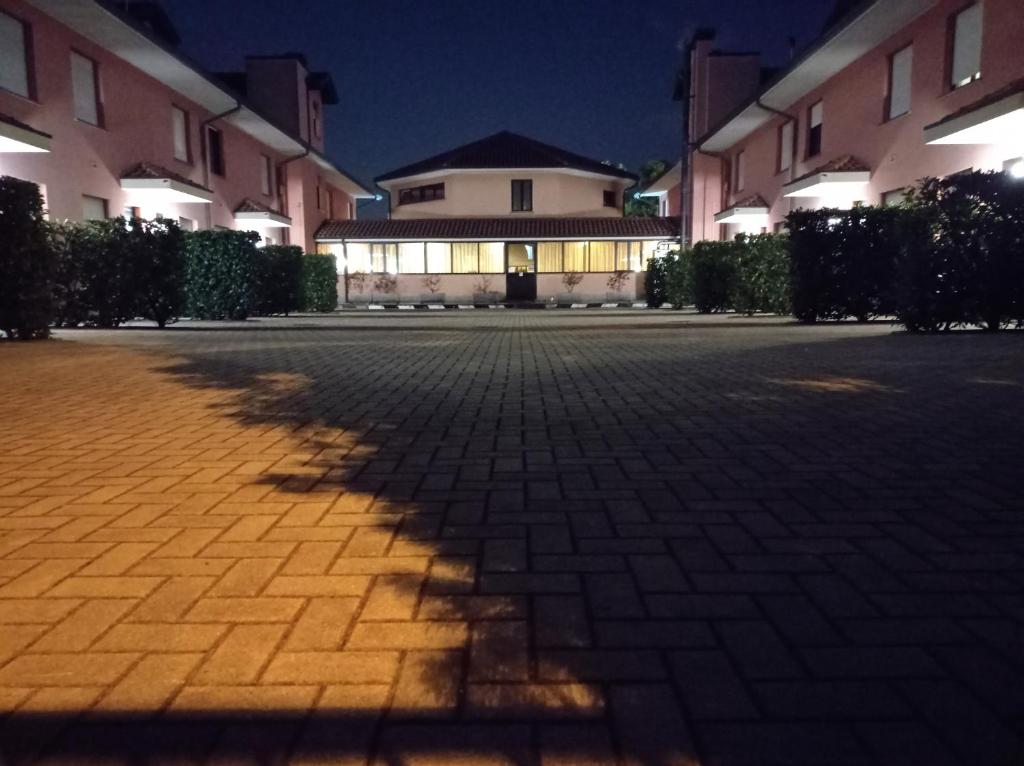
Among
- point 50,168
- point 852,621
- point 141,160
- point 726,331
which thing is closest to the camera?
point 852,621

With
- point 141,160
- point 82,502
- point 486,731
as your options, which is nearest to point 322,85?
point 141,160

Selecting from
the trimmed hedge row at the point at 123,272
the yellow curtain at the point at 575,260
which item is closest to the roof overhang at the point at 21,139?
the trimmed hedge row at the point at 123,272

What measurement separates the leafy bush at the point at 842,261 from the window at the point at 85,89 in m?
15.6

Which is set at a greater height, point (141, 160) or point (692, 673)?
point (141, 160)

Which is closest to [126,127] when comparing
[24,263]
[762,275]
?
[24,263]

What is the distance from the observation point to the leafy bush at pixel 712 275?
63.3 feet

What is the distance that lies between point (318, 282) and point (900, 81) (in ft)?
59.2

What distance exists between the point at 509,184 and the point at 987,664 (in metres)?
36.9

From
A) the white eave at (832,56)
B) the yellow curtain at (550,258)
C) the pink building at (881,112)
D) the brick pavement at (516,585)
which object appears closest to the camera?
the brick pavement at (516,585)

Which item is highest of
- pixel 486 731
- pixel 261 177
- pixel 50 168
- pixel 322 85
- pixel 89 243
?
pixel 322 85

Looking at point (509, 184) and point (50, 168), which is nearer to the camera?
point (50, 168)

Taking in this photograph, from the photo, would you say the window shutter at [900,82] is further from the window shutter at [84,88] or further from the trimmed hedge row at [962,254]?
the window shutter at [84,88]

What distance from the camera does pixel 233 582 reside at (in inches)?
103

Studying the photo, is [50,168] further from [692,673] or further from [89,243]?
[692,673]
